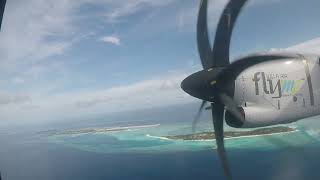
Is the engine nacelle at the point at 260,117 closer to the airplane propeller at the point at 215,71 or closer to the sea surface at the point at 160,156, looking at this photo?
the airplane propeller at the point at 215,71

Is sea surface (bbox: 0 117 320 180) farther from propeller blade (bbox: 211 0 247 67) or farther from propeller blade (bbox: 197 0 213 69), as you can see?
propeller blade (bbox: 211 0 247 67)

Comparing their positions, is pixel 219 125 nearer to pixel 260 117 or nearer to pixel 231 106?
pixel 231 106

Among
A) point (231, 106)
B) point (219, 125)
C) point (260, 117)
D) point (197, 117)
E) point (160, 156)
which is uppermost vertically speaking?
point (231, 106)

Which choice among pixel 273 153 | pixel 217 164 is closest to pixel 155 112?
pixel 217 164

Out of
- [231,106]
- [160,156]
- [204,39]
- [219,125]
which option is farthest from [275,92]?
[160,156]

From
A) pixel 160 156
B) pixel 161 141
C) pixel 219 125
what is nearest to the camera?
pixel 219 125

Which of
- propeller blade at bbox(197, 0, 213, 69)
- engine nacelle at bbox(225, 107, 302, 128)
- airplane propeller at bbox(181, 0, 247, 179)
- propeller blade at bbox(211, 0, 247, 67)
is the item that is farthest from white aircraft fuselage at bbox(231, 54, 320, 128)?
propeller blade at bbox(197, 0, 213, 69)

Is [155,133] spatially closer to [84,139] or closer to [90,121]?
[84,139]

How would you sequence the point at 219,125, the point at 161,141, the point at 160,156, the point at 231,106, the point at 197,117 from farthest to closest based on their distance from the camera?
the point at 161,141 < the point at 160,156 < the point at 219,125 < the point at 197,117 < the point at 231,106
